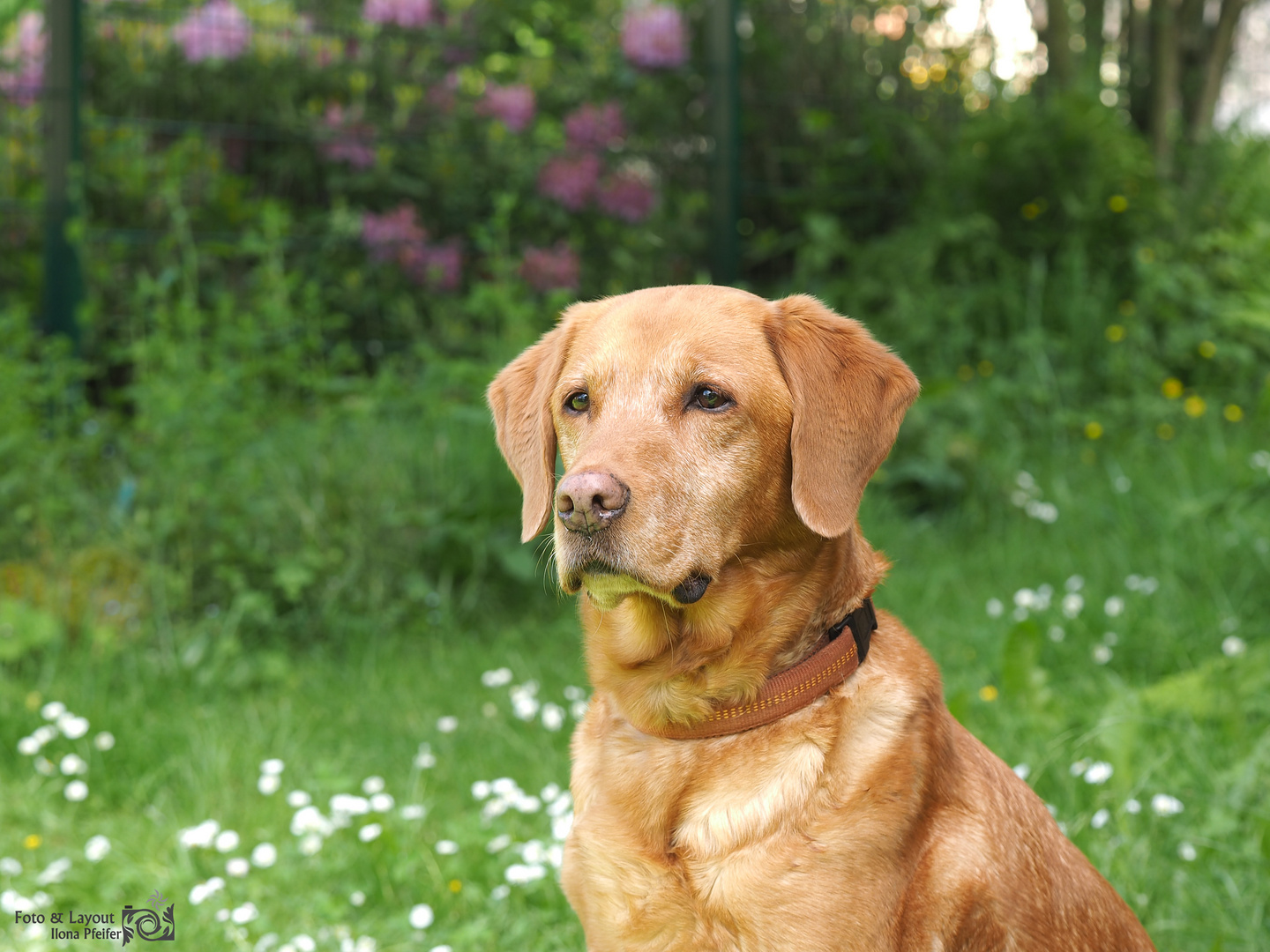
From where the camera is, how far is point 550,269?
7.04 metres

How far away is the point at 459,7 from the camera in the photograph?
710 cm

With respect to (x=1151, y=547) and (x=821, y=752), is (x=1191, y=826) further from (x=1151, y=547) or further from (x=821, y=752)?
(x=1151, y=547)

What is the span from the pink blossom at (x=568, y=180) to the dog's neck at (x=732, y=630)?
207 inches

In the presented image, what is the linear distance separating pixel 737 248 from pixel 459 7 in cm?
214

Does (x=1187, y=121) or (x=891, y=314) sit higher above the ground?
(x=1187, y=121)

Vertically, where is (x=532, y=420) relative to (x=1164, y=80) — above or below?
above

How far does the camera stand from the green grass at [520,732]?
3012 millimetres

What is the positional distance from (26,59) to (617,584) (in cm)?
554

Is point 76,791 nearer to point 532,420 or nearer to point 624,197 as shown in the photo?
point 532,420

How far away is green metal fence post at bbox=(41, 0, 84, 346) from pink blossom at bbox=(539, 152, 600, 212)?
2.50 meters

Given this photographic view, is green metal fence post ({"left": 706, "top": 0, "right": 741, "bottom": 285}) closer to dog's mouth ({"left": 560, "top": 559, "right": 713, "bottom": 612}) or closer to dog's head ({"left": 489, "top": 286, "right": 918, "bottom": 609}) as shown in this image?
dog's head ({"left": 489, "top": 286, "right": 918, "bottom": 609})


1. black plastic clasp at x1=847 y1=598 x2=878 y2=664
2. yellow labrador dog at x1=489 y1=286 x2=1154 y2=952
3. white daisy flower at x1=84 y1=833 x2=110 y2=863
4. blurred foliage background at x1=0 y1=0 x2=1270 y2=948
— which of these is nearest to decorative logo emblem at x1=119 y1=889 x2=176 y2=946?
white daisy flower at x1=84 y1=833 x2=110 y2=863

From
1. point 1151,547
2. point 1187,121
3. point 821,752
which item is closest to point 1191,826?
point 821,752

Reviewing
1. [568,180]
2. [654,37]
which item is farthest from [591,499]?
[654,37]
